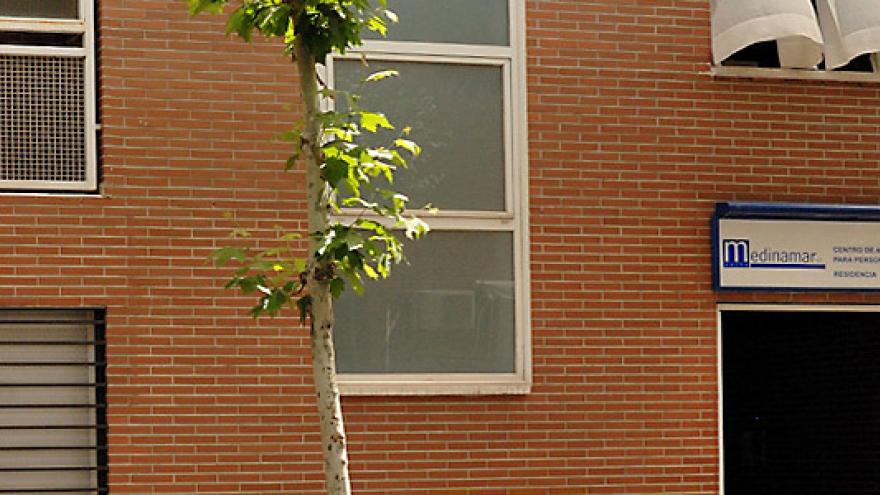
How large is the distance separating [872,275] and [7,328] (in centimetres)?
581

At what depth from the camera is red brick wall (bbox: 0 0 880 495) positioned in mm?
12125

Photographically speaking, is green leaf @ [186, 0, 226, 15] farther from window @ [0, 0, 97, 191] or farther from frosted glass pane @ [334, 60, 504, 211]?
frosted glass pane @ [334, 60, 504, 211]

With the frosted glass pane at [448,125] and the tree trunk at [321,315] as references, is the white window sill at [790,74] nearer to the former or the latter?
the frosted glass pane at [448,125]

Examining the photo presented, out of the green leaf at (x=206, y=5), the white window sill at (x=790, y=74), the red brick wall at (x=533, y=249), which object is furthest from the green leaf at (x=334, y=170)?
the white window sill at (x=790, y=74)

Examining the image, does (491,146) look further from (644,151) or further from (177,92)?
(177,92)

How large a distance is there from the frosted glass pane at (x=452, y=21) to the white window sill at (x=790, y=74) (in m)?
1.51

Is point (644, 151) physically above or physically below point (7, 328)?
above

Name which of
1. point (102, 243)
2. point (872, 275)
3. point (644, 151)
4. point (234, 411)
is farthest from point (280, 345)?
point (872, 275)

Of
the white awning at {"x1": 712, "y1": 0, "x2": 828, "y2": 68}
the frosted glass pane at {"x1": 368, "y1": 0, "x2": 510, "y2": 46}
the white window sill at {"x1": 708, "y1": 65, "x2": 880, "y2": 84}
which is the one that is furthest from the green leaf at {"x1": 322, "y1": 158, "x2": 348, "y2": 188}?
the white window sill at {"x1": 708, "y1": 65, "x2": 880, "y2": 84}

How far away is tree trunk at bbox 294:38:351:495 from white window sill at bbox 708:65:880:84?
4758 mm

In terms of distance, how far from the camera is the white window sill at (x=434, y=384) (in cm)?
1247

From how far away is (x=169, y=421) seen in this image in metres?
12.1

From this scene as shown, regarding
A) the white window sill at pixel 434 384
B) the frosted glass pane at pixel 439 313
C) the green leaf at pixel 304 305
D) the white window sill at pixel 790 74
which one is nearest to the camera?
the green leaf at pixel 304 305

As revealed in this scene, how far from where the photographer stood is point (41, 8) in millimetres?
12305
